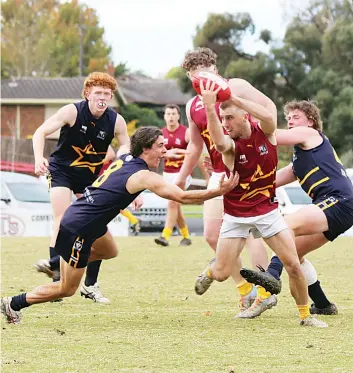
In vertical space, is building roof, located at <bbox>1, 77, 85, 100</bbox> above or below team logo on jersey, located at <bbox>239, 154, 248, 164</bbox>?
below

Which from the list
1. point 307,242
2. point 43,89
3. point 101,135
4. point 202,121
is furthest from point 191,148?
point 43,89

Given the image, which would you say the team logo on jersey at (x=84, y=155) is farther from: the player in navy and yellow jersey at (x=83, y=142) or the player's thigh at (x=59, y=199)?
the player's thigh at (x=59, y=199)

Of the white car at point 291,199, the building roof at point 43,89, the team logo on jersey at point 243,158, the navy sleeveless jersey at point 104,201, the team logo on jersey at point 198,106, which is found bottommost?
the building roof at point 43,89

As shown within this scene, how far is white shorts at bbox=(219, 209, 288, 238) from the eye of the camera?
7.62 m

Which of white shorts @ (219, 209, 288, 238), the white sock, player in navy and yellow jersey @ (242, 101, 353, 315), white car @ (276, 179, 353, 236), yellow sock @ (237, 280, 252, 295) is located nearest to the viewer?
white shorts @ (219, 209, 288, 238)

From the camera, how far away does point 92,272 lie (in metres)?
9.41

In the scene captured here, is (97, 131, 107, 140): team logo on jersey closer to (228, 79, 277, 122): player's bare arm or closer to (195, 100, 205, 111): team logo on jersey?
(195, 100, 205, 111): team logo on jersey

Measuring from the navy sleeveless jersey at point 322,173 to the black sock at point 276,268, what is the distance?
653mm

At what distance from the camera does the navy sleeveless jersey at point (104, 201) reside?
7.49 metres

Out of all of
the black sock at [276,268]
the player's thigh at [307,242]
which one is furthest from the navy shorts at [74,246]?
the player's thigh at [307,242]

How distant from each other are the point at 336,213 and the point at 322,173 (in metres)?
0.37

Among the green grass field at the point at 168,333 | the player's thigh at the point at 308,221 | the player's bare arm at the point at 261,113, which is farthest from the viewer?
the player's thigh at the point at 308,221

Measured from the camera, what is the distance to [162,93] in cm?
8375

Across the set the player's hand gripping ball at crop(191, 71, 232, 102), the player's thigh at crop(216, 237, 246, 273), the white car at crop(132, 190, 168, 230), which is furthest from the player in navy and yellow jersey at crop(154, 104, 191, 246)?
the player's hand gripping ball at crop(191, 71, 232, 102)
